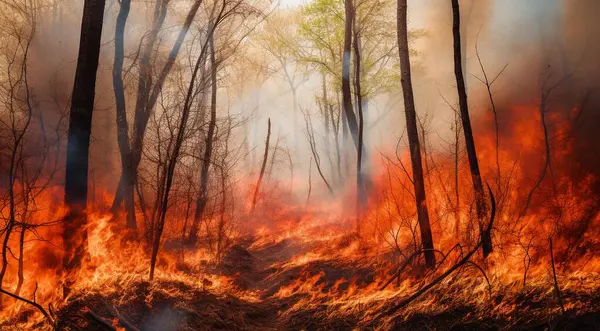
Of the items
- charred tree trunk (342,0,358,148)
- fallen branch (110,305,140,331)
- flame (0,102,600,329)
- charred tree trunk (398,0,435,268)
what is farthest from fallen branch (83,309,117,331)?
charred tree trunk (342,0,358,148)

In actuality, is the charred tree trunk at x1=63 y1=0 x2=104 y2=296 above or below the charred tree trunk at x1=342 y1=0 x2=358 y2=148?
below

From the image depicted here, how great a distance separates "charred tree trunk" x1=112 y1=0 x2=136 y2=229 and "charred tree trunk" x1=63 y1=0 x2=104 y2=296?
13.4ft

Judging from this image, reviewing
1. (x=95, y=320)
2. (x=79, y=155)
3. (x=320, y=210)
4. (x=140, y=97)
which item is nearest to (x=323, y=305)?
(x=95, y=320)

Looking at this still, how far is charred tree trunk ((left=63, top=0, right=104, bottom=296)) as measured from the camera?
6520mm

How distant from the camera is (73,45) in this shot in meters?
19.5

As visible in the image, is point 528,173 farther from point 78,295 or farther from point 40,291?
point 40,291

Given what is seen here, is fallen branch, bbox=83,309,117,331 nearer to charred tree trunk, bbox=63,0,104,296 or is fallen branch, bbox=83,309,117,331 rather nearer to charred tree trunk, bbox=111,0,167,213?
charred tree trunk, bbox=63,0,104,296

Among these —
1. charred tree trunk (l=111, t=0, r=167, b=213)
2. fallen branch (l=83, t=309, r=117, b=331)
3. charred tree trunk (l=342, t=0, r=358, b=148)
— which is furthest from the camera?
charred tree trunk (l=342, t=0, r=358, b=148)

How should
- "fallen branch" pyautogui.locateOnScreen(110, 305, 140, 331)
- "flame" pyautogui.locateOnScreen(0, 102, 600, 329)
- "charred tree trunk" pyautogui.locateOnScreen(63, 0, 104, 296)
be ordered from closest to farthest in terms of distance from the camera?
"fallen branch" pyautogui.locateOnScreen(110, 305, 140, 331) < "flame" pyautogui.locateOnScreen(0, 102, 600, 329) < "charred tree trunk" pyautogui.locateOnScreen(63, 0, 104, 296)

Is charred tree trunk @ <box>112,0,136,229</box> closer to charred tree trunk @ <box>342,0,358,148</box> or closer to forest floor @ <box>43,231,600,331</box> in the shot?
forest floor @ <box>43,231,600,331</box>

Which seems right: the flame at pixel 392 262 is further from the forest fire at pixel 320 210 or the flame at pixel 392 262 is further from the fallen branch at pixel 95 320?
the fallen branch at pixel 95 320

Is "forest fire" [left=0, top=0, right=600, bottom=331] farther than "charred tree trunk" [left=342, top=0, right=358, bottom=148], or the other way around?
"charred tree trunk" [left=342, top=0, right=358, bottom=148]

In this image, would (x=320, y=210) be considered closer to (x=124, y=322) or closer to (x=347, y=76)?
(x=347, y=76)

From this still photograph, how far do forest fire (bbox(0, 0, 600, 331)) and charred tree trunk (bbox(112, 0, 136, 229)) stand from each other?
0.18 ft
